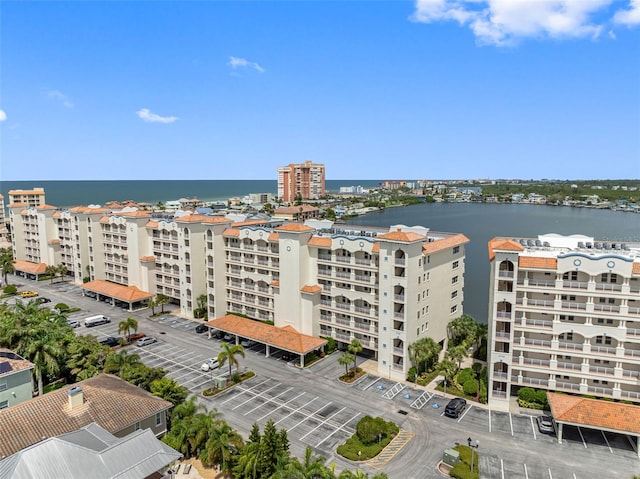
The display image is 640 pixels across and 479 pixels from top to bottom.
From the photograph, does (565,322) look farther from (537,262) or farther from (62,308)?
(62,308)

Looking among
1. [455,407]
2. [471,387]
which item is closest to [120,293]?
[455,407]

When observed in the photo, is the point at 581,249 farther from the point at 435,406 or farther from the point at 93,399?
the point at 93,399

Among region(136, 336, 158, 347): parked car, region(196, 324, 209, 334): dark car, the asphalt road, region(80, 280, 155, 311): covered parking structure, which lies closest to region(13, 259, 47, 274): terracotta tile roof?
region(80, 280, 155, 311): covered parking structure

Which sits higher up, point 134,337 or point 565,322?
point 565,322

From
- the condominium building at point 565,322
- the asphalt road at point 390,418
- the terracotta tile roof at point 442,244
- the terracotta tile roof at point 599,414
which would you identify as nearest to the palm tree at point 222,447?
the asphalt road at point 390,418

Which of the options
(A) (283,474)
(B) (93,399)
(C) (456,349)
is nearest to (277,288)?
(C) (456,349)

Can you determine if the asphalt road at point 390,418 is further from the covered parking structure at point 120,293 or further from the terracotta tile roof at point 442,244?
Result: the covered parking structure at point 120,293

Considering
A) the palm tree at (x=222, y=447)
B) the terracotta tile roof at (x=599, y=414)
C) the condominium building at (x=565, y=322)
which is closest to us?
the palm tree at (x=222, y=447)
